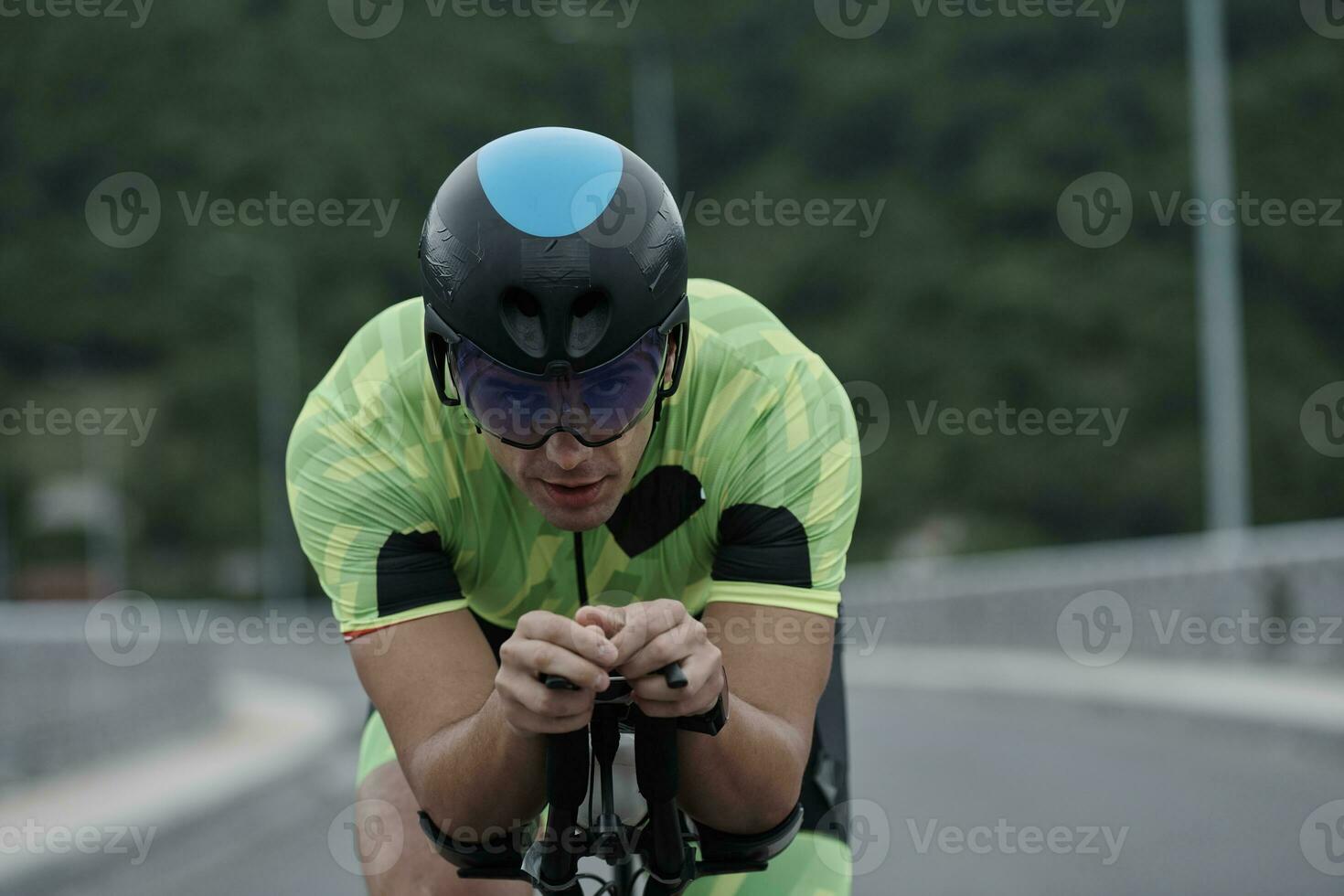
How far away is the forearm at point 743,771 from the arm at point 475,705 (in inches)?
9.1

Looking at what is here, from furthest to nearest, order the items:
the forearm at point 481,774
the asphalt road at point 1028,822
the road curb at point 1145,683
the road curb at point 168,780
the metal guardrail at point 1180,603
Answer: the metal guardrail at point 1180,603 → the road curb at point 1145,683 → the road curb at point 168,780 → the asphalt road at point 1028,822 → the forearm at point 481,774

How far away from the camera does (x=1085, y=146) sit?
44719 mm

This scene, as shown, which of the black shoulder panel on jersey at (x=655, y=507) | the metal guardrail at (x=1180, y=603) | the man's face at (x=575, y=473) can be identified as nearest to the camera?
the man's face at (x=575, y=473)

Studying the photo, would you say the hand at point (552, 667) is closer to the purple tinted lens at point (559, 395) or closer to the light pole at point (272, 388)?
the purple tinted lens at point (559, 395)

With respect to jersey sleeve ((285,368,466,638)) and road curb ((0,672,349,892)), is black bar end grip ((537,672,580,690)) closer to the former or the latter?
jersey sleeve ((285,368,466,638))

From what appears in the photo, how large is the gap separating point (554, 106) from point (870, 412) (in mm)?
16639

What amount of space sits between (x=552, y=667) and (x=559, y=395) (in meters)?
0.53

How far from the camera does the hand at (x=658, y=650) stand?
226 cm

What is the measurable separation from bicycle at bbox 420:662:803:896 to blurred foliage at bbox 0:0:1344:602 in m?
19.7

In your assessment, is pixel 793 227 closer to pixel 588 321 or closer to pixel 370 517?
pixel 370 517

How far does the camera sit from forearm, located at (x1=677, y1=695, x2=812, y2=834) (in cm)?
263

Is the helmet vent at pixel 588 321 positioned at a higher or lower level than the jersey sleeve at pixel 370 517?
higher

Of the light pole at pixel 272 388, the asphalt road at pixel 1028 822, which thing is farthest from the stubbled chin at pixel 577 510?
the light pole at pixel 272 388

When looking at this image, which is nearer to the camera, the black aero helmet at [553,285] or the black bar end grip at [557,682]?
the black bar end grip at [557,682]
